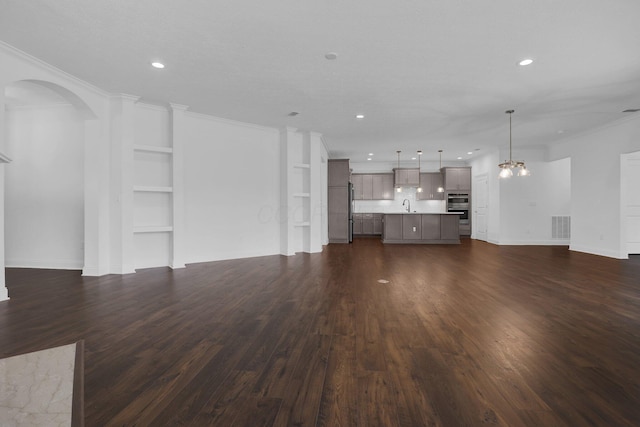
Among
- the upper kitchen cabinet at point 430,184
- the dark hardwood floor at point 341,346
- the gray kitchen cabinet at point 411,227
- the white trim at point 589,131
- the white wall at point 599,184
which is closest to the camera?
the dark hardwood floor at point 341,346

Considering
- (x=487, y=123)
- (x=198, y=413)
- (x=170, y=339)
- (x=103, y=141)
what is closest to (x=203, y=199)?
(x=103, y=141)

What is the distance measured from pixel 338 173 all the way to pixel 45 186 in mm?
6728

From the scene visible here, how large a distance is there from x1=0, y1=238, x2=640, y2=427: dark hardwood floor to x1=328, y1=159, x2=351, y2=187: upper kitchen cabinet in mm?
5199

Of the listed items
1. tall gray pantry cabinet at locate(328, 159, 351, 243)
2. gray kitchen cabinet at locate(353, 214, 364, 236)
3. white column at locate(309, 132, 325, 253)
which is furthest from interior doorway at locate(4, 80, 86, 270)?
gray kitchen cabinet at locate(353, 214, 364, 236)

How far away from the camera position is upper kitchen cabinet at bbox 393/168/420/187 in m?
11.2

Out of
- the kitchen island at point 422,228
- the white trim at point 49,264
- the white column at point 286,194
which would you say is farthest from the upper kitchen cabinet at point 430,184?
the white trim at point 49,264

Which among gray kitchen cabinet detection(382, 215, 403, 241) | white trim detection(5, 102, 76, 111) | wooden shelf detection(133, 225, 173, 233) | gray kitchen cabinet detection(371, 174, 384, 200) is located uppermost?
white trim detection(5, 102, 76, 111)

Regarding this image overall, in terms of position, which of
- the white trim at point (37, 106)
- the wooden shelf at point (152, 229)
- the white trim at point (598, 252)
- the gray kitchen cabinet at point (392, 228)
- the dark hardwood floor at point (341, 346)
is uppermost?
the white trim at point (37, 106)

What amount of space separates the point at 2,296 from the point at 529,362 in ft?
16.5

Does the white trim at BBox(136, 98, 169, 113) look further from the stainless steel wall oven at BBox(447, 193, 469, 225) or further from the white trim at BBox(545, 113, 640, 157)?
the stainless steel wall oven at BBox(447, 193, 469, 225)

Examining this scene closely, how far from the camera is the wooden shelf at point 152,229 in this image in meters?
4.93

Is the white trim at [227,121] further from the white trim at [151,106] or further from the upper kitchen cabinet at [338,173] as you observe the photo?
the upper kitchen cabinet at [338,173]

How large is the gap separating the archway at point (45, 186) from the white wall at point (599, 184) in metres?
10.1

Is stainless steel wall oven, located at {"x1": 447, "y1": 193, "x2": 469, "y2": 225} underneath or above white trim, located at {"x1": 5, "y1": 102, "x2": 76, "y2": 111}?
underneath
